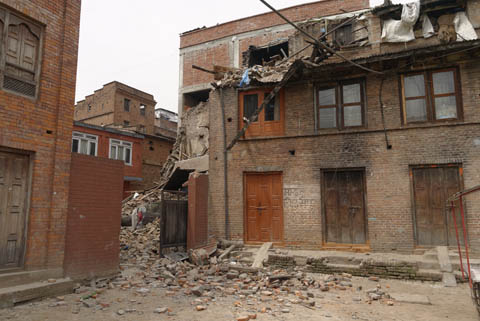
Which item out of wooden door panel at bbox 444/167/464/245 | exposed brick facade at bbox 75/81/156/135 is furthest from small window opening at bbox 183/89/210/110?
wooden door panel at bbox 444/167/464/245

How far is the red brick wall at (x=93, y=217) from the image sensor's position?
25.4ft

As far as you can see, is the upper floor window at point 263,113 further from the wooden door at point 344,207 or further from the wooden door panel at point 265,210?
the wooden door at point 344,207

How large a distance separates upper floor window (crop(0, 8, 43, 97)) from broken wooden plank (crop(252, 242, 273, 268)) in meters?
7.36

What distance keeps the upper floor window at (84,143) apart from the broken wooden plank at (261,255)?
1630 cm

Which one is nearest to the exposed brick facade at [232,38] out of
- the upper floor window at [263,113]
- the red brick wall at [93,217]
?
the upper floor window at [263,113]

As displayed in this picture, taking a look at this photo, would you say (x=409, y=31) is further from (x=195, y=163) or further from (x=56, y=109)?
(x=56, y=109)

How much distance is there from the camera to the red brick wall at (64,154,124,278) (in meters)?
7.73

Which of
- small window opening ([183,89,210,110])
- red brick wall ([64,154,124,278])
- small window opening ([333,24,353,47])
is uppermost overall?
small window opening ([183,89,210,110])

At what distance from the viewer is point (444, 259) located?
358 inches

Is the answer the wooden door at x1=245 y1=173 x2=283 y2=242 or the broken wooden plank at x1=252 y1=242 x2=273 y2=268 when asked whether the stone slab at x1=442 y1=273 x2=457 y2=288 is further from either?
the wooden door at x1=245 y1=173 x2=283 y2=242

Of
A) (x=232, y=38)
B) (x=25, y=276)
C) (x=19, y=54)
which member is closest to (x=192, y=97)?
(x=232, y=38)

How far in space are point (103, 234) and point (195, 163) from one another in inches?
260

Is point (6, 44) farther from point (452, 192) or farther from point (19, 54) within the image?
point (452, 192)

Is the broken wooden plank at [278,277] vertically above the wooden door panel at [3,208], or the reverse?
the wooden door panel at [3,208]
